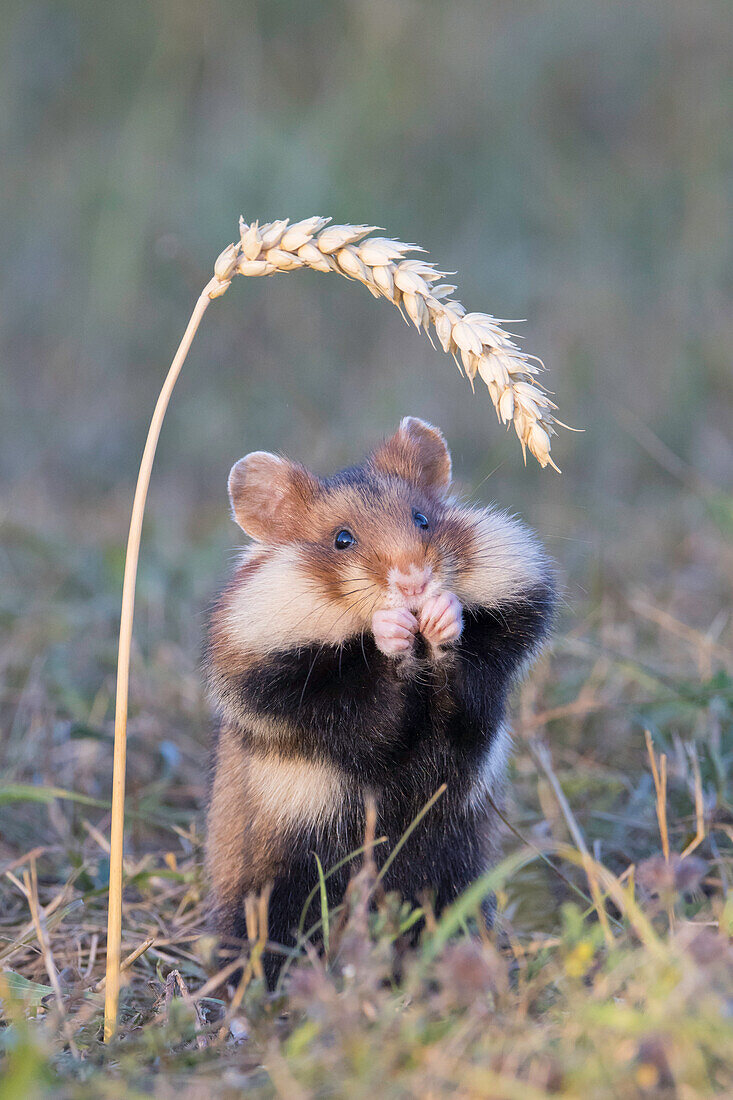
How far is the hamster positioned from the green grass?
17 cm

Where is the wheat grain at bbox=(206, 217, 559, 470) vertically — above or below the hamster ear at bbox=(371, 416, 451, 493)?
above

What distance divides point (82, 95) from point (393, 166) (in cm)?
305

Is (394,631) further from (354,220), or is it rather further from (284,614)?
(354,220)

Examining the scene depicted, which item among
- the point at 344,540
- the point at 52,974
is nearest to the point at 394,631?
the point at 344,540

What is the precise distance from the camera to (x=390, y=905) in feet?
6.91

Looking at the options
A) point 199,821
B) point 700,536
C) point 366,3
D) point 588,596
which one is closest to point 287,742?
point 199,821

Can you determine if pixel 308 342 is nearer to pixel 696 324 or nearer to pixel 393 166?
pixel 393 166

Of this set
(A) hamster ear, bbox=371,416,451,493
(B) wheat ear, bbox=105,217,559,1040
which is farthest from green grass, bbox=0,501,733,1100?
(A) hamster ear, bbox=371,416,451,493

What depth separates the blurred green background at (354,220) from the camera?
8.30m

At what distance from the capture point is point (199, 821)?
12.9 ft

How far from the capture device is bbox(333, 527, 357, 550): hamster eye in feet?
9.99

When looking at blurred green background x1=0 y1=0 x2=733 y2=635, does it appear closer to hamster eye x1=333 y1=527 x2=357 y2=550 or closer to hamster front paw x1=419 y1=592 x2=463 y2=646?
hamster eye x1=333 y1=527 x2=357 y2=550

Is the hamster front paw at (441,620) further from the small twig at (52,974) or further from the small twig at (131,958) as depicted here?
the small twig at (52,974)

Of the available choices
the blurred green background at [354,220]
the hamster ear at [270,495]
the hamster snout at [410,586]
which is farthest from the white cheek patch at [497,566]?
the blurred green background at [354,220]
